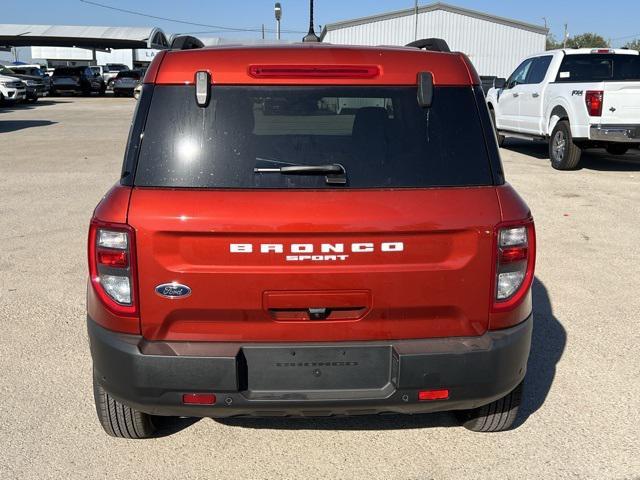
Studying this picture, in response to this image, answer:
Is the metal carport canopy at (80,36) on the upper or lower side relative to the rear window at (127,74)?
upper

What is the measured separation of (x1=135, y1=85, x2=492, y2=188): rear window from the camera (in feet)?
8.37

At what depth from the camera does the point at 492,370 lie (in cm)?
262

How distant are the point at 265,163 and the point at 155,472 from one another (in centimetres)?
153

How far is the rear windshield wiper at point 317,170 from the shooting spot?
8.32ft

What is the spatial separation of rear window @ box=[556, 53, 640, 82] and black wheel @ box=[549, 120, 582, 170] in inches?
40.4

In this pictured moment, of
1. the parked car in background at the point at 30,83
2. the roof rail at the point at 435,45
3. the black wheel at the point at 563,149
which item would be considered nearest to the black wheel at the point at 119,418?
the roof rail at the point at 435,45

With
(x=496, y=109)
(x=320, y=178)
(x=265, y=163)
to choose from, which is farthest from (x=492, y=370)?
(x=496, y=109)

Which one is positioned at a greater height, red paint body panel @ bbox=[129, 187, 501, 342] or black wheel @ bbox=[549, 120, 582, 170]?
red paint body panel @ bbox=[129, 187, 501, 342]

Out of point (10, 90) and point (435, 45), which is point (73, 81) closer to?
point (10, 90)

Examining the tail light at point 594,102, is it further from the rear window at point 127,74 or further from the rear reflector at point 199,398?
the rear window at point 127,74

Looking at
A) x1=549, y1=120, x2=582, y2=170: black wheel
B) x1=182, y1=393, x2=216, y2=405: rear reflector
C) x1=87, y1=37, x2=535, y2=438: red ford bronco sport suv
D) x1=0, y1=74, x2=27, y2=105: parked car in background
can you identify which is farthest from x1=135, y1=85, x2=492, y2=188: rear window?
x1=0, y1=74, x2=27, y2=105: parked car in background

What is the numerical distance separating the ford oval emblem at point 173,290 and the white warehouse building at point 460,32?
1474 inches

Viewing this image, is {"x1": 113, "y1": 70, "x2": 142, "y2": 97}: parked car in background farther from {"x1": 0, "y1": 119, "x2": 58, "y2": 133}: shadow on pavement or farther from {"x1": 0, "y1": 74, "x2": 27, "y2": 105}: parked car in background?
{"x1": 0, "y1": 119, "x2": 58, "y2": 133}: shadow on pavement

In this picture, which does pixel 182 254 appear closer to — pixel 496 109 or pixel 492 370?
pixel 492 370
